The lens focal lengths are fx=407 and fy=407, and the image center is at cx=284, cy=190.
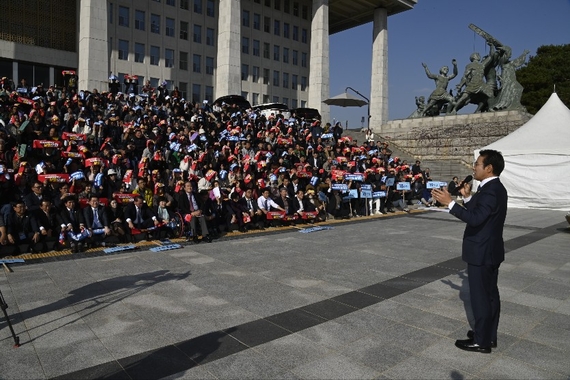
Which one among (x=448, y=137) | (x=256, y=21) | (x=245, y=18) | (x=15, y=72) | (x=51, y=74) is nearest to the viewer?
(x=448, y=137)

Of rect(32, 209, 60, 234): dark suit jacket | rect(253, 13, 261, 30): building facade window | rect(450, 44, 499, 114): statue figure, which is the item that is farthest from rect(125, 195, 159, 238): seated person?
rect(253, 13, 261, 30): building facade window

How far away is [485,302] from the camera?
4062 millimetres

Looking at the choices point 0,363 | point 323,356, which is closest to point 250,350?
point 323,356

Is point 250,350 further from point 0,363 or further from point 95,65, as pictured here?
point 95,65

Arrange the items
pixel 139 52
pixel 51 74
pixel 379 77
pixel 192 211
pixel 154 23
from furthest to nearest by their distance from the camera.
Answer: pixel 379 77
pixel 154 23
pixel 139 52
pixel 51 74
pixel 192 211

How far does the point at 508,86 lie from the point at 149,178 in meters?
29.3

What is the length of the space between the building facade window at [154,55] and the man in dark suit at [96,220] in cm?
3458

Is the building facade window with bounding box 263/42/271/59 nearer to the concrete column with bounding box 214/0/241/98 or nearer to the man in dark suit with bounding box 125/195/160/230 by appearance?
the concrete column with bounding box 214/0/241/98

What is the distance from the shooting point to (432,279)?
6918 mm

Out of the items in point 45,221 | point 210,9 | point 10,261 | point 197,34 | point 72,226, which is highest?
point 210,9

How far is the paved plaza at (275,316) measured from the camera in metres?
3.85

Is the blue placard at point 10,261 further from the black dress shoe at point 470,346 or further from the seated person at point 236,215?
the black dress shoe at point 470,346

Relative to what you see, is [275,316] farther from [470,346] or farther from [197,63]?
[197,63]

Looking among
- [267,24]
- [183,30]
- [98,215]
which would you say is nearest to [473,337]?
[98,215]
